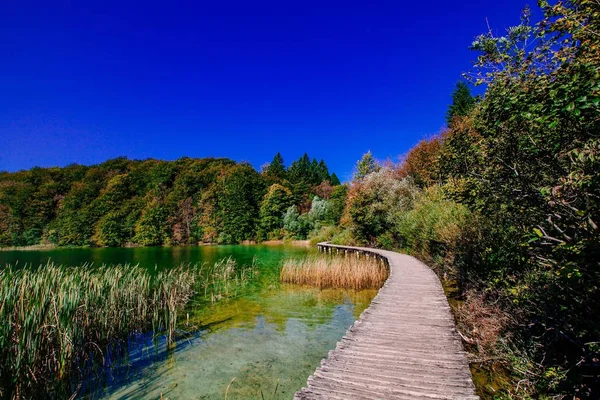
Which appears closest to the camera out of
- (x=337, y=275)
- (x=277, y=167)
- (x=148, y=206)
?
(x=337, y=275)

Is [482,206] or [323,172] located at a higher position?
[323,172]

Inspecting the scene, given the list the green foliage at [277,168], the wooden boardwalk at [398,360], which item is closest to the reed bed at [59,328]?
the wooden boardwalk at [398,360]

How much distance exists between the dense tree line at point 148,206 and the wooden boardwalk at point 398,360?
37.7 meters

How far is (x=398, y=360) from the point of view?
3986mm

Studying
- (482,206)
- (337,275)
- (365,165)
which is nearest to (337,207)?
(365,165)

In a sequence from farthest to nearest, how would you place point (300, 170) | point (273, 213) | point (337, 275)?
1. point (300, 170)
2. point (273, 213)
3. point (337, 275)

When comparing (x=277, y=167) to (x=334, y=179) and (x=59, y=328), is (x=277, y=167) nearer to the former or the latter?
(x=334, y=179)

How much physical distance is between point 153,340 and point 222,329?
1.65 m

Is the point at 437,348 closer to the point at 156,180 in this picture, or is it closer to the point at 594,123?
the point at 594,123

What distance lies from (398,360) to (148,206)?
58.2m

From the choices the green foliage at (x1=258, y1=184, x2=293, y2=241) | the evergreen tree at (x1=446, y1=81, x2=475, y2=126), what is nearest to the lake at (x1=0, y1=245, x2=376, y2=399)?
the evergreen tree at (x1=446, y1=81, x2=475, y2=126)

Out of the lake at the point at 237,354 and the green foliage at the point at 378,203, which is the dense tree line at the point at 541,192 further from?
the green foliage at the point at 378,203

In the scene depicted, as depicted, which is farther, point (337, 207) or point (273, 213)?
point (273, 213)

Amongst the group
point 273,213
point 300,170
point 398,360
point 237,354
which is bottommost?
point 237,354
